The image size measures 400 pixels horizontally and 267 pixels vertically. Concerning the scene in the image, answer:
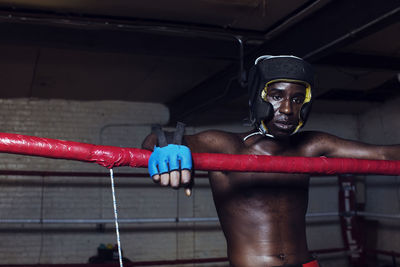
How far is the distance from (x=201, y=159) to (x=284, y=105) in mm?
734

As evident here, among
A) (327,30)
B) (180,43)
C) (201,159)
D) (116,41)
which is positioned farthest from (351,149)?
(116,41)

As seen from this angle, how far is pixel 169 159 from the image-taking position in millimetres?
1293

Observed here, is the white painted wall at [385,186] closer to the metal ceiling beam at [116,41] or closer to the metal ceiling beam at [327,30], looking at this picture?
the metal ceiling beam at [327,30]

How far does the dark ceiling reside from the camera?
10.6 ft

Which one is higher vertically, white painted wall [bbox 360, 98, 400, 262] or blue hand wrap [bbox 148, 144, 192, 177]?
white painted wall [bbox 360, 98, 400, 262]

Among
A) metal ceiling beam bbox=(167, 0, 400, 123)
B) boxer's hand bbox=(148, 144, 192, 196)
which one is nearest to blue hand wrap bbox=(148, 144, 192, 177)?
boxer's hand bbox=(148, 144, 192, 196)

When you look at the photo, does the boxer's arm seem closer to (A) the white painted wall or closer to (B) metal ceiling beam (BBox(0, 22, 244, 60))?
(B) metal ceiling beam (BBox(0, 22, 244, 60))

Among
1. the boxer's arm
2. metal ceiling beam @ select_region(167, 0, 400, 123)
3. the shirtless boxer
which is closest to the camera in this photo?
the shirtless boxer

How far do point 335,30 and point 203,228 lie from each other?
3.82m

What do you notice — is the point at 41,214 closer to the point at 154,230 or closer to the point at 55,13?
the point at 154,230

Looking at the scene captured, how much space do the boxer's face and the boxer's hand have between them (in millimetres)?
802

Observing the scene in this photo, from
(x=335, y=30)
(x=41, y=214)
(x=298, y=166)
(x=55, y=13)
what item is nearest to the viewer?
(x=298, y=166)

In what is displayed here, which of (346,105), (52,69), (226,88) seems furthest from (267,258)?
(346,105)

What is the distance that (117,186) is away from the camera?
5.82 metres
